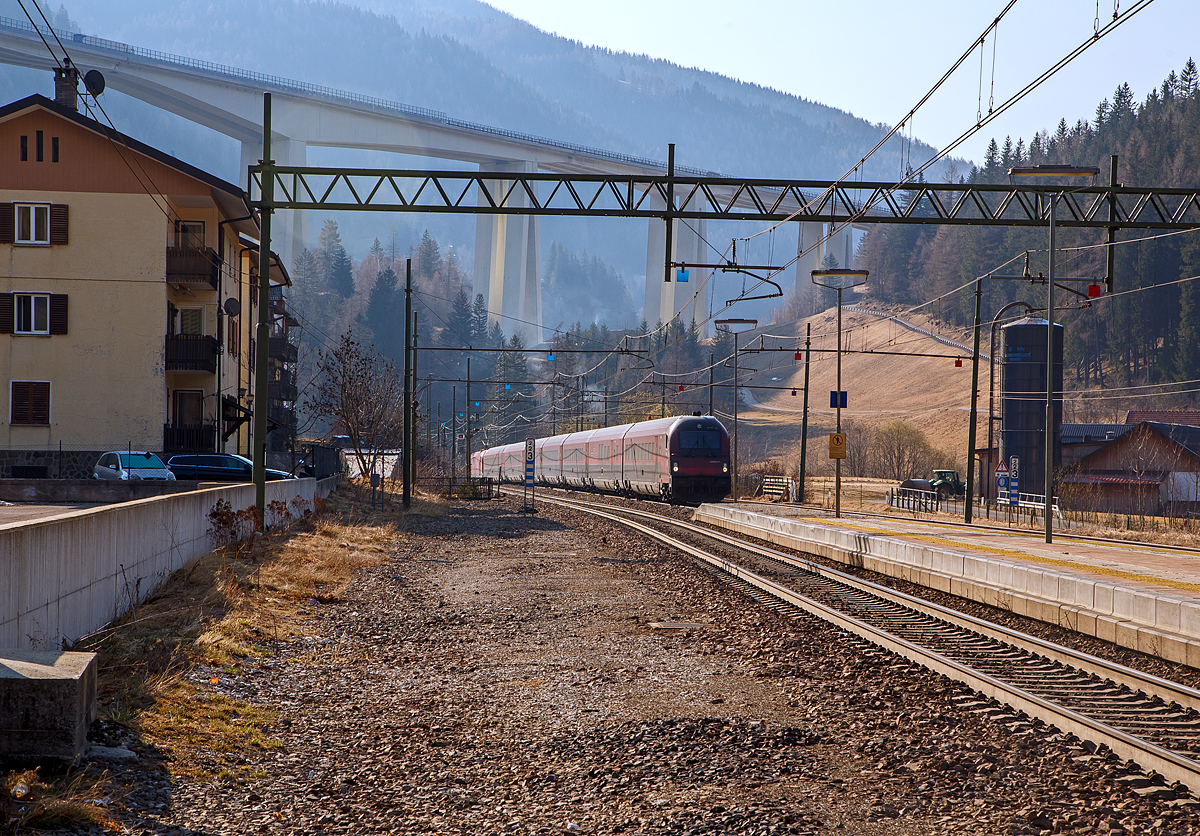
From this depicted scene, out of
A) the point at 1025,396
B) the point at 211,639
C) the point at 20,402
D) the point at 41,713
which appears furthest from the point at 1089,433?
the point at 41,713

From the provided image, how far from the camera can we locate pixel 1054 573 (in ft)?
41.3

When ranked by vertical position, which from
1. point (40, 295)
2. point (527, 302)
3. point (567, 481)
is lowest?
point (567, 481)

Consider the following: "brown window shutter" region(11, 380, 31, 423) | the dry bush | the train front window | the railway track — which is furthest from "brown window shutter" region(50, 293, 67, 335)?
the railway track

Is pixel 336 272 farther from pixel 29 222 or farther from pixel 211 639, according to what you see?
pixel 211 639

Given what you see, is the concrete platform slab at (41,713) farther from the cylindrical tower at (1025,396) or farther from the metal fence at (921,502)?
the cylindrical tower at (1025,396)

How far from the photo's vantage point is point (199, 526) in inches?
581

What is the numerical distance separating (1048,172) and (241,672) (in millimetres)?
15362

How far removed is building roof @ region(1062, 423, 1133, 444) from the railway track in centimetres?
4677

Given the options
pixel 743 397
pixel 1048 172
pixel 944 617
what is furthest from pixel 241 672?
pixel 743 397

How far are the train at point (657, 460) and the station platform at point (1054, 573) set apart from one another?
12.3 meters

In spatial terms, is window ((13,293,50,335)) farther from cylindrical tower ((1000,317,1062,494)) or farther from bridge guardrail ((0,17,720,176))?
bridge guardrail ((0,17,720,176))

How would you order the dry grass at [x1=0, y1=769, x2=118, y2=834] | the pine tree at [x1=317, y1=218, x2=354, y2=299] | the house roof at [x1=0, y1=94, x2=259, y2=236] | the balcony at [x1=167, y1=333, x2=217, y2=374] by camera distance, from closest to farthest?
the dry grass at [x1=0, y1=769, x2=118, y2=834], the house roof at [x1=0, y1=94, x2=259, y2=236], the balcony at [x1=167, y1=333, x2=217, y2=374], the pine tree at [x1=317, y1=218, x2=354, y2=299]

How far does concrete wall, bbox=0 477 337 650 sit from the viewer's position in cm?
739

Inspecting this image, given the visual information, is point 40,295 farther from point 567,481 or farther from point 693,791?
point 693,791
